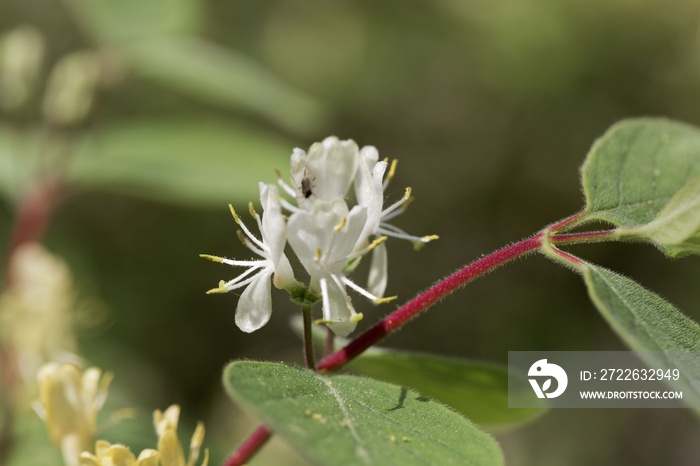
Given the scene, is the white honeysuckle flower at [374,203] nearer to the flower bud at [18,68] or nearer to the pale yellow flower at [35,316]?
the pale yellow flower at [35,316]

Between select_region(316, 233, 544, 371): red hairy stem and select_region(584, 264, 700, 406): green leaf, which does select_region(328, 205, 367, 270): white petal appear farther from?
select_region(584, 264, 700, 406): green leaf

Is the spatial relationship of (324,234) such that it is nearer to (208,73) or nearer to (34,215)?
(34,215)

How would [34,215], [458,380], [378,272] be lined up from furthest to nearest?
[34,215]
[458,380]
[378,272]

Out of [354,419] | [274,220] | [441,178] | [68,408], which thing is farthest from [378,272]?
[441,178]

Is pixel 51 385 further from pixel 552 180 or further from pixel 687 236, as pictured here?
pixel 552 180

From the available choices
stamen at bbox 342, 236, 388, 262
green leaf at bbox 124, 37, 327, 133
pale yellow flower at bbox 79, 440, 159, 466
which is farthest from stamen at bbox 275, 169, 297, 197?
green leaf at bbox 124, 37, 327, 133

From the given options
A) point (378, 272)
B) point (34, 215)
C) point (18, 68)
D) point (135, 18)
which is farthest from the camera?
point (135, 18)
